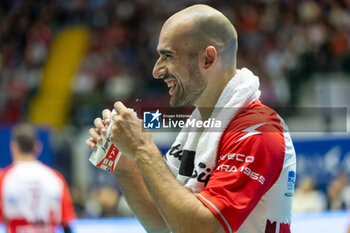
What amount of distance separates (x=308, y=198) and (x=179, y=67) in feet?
21.7

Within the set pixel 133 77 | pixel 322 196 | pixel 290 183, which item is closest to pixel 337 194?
pixel 322 196

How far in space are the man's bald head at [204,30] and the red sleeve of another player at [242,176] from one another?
0.37 meters

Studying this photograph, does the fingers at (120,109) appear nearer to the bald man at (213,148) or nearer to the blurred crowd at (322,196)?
the bald man at (213,148)

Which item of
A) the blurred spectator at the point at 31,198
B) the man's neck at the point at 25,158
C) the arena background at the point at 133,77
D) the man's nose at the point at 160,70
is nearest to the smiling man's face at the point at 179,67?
the man's nose at the point at 160,70

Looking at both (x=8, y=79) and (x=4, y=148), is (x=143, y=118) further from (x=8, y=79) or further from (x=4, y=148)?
(x=8, y=79)

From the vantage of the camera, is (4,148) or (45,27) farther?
(45,27)

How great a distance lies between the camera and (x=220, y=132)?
2.29m

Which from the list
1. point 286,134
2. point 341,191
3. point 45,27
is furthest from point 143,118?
point 45,27

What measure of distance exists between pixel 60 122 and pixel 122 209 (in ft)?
16.6

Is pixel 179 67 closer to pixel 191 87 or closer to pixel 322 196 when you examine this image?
pixel 191 87

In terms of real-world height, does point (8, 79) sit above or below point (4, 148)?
above

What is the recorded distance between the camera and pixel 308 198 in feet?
27.9

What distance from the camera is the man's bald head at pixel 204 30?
2299 mm

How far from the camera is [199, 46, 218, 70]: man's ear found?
2297 mm
